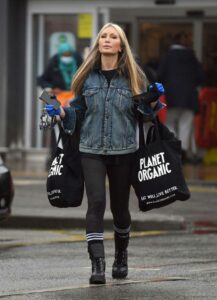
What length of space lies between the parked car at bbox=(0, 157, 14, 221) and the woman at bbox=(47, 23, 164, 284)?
2559 mm

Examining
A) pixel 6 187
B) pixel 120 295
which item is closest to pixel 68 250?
pixel 6 187

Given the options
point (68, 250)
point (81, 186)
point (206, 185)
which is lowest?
point (206, 185)

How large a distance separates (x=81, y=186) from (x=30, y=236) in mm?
3470

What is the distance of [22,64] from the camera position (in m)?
20.3

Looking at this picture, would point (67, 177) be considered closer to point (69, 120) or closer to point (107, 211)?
point (69, 120)

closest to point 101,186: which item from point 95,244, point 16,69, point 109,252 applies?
point 95,244

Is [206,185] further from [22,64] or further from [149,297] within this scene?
[149,297]

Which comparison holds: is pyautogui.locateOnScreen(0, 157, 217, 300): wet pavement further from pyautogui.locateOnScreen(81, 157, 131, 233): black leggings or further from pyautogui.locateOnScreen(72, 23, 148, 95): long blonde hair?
pyautogui.locateOnScreen(72, 23, 148, 95): long blonde hair

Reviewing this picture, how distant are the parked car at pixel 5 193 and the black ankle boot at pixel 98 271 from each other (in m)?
2.82

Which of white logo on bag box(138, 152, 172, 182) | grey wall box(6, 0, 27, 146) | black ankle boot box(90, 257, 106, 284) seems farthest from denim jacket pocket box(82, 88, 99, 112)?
grey wall box(6, 0, 27, 146)

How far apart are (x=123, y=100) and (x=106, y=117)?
0.17 m

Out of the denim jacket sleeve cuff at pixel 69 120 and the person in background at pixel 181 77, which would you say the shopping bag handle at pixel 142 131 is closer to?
the denim jacket sleeve cuff at pixel 69 120

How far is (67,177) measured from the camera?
27.8 feet

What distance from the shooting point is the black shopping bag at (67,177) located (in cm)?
842
